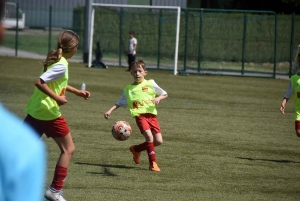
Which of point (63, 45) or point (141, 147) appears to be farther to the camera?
point (141, 147)

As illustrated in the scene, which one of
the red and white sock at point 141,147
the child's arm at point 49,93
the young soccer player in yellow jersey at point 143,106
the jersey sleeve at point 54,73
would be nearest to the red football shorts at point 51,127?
the child's arm at point 49,93

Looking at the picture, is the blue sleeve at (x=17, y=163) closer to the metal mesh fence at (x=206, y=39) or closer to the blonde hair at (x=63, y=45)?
the blonde hair at (x=63, y=45)

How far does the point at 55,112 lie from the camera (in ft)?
22.6

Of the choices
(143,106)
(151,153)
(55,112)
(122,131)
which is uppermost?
(55,112)

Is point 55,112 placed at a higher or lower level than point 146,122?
higher

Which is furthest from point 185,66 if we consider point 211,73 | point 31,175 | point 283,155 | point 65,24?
point 31,175

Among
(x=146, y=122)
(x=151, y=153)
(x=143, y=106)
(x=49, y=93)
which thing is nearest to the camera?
(x=49, y=93)

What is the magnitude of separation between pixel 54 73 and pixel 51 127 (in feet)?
1.80

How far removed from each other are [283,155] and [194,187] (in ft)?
10.3

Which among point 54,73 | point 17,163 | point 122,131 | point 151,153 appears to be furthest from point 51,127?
point 17,163

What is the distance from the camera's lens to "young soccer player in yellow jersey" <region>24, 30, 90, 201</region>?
22.4ft

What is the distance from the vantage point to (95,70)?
1151 inches

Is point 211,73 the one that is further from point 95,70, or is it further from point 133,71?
point 133,71

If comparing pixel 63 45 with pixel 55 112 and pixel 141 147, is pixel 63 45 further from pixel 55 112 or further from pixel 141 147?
pixel 141 147
